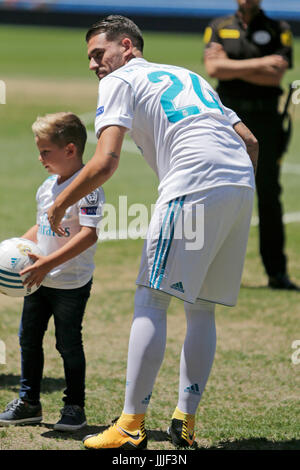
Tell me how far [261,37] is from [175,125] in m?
3.83

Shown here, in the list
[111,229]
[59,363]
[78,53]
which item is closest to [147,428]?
[59,363]

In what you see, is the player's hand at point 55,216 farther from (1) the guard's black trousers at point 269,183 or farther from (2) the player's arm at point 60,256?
(1) the guard's black trousers at point 269,183

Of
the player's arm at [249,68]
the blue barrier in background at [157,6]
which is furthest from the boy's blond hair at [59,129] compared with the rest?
the blue barrier in background at [157,6]

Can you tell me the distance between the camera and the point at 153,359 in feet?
12.3

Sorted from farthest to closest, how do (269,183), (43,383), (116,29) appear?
1. (269,183)
2. (43,383)
3. (116,29)

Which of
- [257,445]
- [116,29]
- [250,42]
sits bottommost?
[257,445]

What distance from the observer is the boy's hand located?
3965mm

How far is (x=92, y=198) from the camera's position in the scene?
4.03 metres


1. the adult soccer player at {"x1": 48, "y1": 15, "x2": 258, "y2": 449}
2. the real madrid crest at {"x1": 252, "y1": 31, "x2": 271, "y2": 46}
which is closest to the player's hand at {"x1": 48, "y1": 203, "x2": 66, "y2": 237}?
the adult soccer player at {"x1": 48, "y1": 15, "x2": 258, "y2": 449}

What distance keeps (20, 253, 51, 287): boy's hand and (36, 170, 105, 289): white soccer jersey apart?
0.14 meters

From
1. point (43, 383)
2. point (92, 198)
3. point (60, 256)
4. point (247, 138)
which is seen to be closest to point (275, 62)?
point (247, 138)

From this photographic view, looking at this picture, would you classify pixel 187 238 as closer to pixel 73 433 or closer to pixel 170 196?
pixel 170 196

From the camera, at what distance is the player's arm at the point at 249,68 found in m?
7.05

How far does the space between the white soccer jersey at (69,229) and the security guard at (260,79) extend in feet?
10.8
